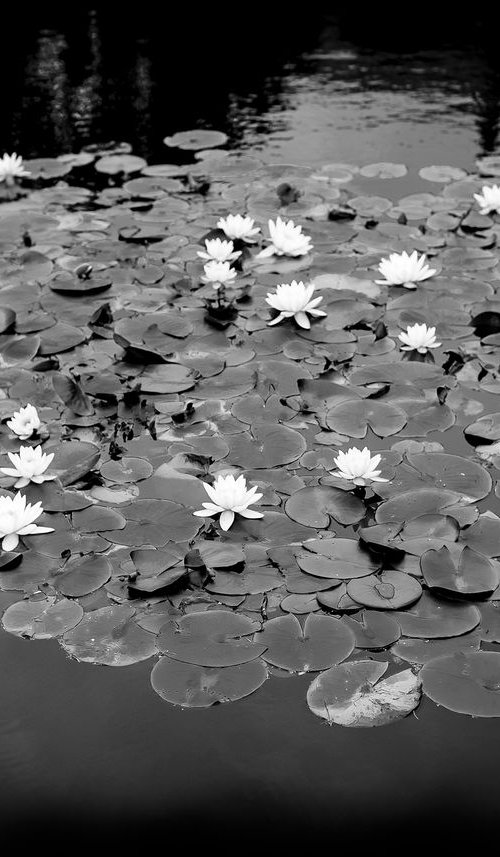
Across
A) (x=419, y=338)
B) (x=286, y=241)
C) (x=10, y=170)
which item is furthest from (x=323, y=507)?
(x=10, y=170)

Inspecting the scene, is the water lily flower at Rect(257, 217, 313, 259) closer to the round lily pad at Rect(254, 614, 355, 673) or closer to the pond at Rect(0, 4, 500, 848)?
the pond at Rect(0, 4, 500, 848)

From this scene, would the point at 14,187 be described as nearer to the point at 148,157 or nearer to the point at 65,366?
the point at 148,157

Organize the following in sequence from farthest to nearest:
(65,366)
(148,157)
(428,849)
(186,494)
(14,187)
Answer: (148,157) < (14,187) < (65,366) < (186,494) < (428,849)

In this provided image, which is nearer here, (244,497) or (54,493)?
(244,497)

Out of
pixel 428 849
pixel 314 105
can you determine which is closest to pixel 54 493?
pixel 428 849

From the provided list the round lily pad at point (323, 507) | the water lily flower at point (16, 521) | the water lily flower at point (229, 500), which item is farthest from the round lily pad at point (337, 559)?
the water lily flower at point (16, 521)

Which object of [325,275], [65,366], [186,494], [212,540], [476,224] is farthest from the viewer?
[476,224]
